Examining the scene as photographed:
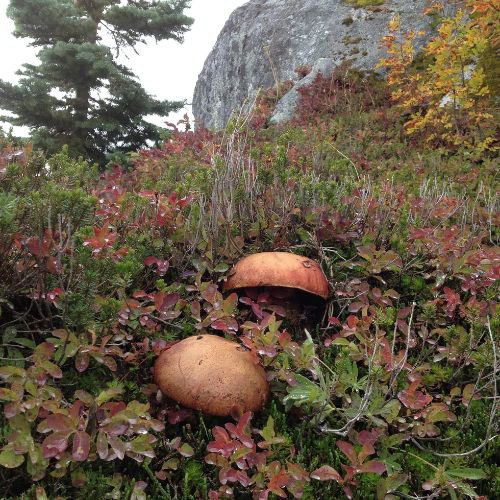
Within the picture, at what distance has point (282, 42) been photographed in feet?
49.7

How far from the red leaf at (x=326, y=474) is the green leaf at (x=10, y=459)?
38.5 inches

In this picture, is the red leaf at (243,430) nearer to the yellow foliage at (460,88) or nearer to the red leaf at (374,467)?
the red leaf at (374,467)

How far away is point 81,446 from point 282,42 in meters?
15.5

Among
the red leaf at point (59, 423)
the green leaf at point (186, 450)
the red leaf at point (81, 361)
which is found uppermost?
the red leaf at point (81, 361)

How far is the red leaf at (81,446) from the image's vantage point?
152 cm

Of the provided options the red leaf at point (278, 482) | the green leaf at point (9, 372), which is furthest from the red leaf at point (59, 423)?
the red leaf at point (278, 482)

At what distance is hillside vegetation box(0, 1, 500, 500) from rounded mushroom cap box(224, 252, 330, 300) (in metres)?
0.13

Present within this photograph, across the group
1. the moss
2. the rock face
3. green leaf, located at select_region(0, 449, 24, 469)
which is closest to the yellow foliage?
the rock face

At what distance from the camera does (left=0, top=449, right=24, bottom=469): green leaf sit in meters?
1.50

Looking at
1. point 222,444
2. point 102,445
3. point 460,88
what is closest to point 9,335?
point 102,445

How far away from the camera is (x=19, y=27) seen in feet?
39.8

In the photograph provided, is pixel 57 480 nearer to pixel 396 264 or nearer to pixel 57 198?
pixel 57 198

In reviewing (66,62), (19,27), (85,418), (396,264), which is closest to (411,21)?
(66,62)

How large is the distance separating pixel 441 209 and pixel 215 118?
14475 mm
